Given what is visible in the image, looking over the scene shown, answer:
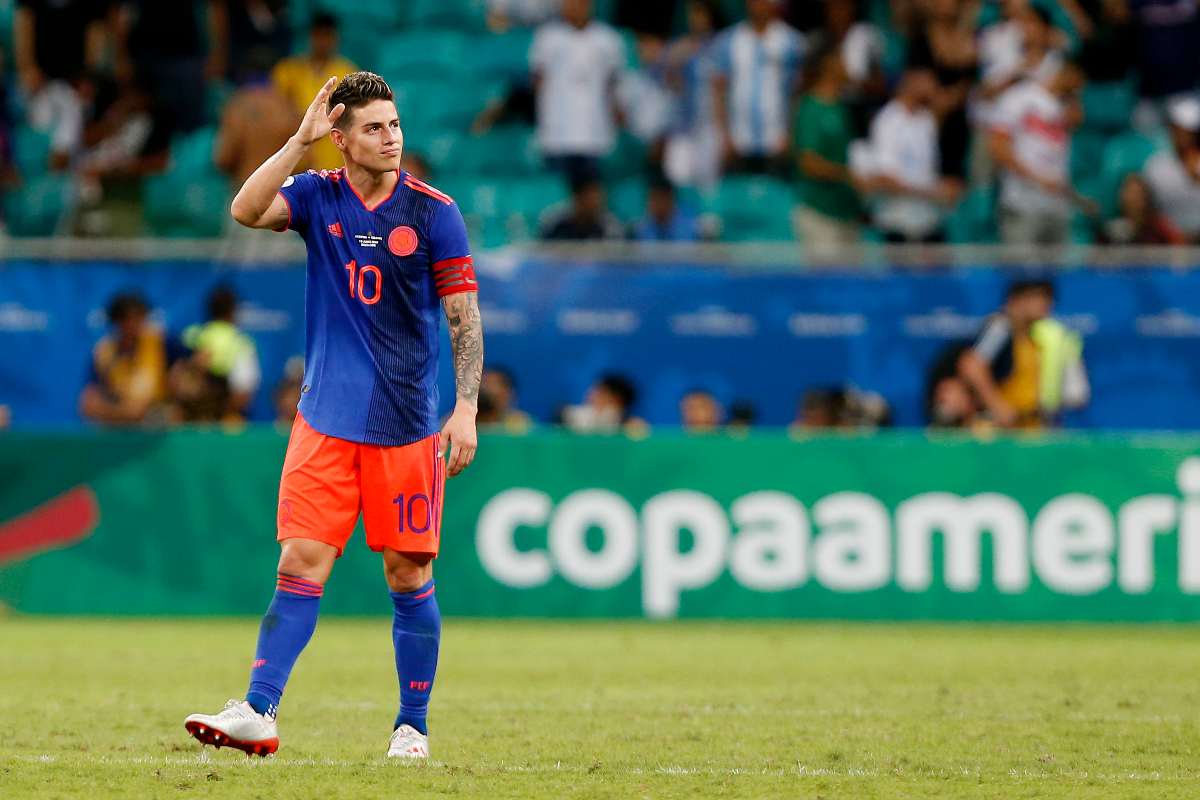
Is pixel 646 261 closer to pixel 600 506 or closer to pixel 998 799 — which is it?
pixel 600 506

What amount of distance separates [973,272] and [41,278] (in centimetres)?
696

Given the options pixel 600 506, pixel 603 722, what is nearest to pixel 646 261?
pixel 600 506

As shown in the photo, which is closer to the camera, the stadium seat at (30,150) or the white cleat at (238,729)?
the white cleat at (238,729)

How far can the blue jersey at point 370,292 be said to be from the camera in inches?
280

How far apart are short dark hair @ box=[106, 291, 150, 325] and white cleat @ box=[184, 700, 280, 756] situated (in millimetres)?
8906

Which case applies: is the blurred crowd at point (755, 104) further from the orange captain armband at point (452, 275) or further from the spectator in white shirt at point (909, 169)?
the orange captain armband at point (452, 275)

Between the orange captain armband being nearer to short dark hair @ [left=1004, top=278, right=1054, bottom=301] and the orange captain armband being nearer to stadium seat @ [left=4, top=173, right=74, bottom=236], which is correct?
short dark hair @ [left=1004, top=278, right=1054, bottom=301]

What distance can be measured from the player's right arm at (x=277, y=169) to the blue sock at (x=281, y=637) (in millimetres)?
1227

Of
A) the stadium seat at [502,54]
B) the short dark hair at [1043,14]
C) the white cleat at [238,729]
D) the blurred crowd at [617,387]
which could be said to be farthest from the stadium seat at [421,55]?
the white cleat at [238,729]

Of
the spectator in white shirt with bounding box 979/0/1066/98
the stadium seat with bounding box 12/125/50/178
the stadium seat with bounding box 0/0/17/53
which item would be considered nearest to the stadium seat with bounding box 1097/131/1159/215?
the spectator in white shirt with bounding box 979/0/1066/98

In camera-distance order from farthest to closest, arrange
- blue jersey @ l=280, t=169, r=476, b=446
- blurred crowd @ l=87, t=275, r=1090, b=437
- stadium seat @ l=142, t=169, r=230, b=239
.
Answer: stadium seat @ l=142, t=169, r=230, b=239, blurred crowd @ l=87, t=275, r=1090, b=437, blue jersey @ l=280, t=169, r=476, b=446

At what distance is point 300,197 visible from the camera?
23.4ft

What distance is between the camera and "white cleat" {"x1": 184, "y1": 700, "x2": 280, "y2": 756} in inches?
257

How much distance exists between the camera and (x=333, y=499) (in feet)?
23.1
